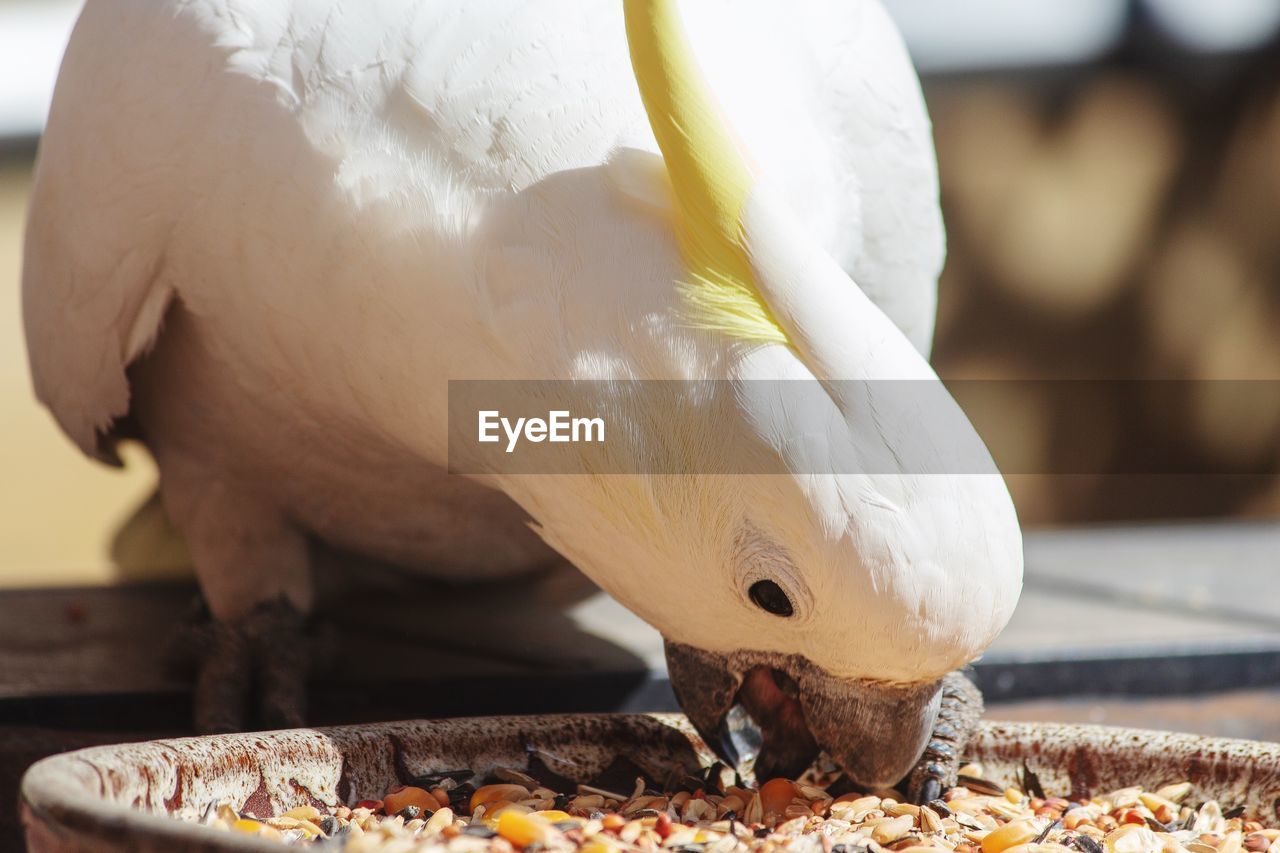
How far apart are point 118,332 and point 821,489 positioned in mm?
1037

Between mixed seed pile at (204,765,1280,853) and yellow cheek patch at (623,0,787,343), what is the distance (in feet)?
1.56

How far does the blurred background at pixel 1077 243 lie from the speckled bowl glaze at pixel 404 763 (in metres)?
3.00

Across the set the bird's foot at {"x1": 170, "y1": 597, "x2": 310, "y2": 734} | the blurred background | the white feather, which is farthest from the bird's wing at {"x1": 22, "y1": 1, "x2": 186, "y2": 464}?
the blurred background

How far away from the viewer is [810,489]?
129 centimetres

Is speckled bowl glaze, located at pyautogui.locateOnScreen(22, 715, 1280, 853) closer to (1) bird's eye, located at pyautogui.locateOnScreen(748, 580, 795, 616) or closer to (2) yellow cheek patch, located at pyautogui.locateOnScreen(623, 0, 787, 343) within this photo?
(1) bird's eye, located at pyautogui.locateOnScreen(748, 580, 795, 616)

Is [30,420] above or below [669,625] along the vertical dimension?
below

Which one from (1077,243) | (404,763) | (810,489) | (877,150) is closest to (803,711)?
(810,489)

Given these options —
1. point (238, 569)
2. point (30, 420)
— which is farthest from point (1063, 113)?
point (30, 420)

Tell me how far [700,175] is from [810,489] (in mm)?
317

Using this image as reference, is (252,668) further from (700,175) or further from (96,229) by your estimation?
(700,175)

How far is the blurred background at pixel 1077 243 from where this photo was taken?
4438 millimetres

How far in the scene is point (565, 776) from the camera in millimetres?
1494

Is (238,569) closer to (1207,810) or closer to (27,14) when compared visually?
(1207,810)

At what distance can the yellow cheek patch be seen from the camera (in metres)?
1.33
